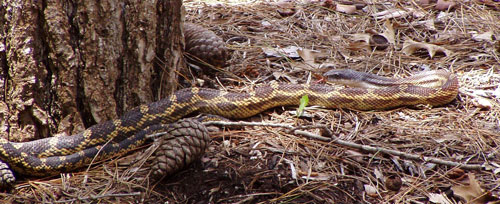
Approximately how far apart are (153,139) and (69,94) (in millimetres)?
875

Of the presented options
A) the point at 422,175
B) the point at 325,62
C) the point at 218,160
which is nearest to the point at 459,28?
the point at 325,62

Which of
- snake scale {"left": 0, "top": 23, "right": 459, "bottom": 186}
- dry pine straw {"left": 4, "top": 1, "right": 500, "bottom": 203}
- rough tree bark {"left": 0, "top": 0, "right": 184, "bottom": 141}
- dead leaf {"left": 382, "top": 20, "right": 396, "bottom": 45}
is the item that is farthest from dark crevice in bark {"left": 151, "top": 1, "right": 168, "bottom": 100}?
dead leaf {"left": 382, "top": 20, "right": 396, "bottom": 45}

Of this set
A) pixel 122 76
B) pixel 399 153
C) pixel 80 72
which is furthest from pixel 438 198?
pixel 80 72

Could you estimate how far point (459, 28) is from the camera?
6.21 meters

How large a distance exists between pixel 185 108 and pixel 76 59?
1249mm

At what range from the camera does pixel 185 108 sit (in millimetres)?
4500

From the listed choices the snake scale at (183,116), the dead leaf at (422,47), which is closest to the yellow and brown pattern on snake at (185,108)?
the snake scale at (183,116)

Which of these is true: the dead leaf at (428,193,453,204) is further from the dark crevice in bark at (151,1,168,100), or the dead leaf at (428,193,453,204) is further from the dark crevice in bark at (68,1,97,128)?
the dark crevice in bark at (68,1,97,128)

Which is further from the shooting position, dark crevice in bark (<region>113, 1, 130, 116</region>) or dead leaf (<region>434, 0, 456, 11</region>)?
dead leaf (<region>434, 0, 456, 11</region>)

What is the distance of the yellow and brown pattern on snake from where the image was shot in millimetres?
3670

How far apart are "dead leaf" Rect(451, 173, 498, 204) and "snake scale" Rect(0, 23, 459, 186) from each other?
1.67 m

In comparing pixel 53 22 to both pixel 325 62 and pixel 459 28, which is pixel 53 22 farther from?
pixel 459 28

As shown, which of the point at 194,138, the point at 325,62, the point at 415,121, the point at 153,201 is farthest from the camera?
A: the point at 325,62

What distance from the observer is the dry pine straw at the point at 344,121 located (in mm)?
3391
